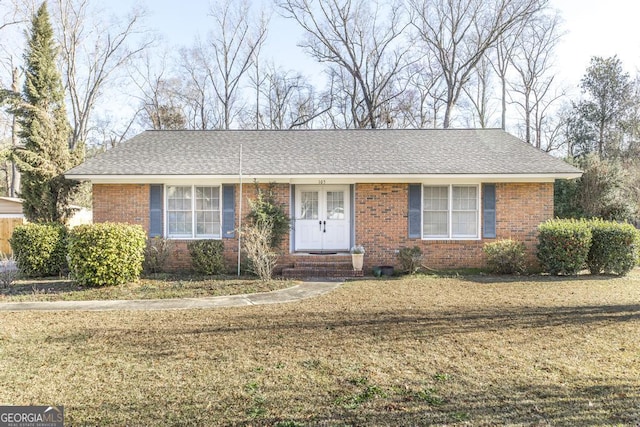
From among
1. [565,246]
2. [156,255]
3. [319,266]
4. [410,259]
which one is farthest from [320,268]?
[565,246]

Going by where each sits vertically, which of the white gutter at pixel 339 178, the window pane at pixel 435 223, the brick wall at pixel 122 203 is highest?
the white gutter at pixel 339 178

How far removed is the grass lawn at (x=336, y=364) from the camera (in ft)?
11.1

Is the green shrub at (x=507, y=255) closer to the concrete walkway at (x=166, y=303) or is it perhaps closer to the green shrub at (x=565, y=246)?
the green shrub at (x=565, y=246)

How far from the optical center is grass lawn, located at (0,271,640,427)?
11.1 feet

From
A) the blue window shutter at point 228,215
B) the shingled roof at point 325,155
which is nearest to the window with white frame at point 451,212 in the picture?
the shingled roof at point 325,155

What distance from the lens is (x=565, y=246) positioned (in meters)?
10.6

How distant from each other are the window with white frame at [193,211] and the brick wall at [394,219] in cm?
53

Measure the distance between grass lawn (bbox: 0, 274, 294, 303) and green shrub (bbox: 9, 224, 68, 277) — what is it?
666mm

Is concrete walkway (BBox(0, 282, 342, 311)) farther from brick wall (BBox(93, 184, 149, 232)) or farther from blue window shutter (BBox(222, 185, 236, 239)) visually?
brick wall (BBox(93, 184, 149, 232))

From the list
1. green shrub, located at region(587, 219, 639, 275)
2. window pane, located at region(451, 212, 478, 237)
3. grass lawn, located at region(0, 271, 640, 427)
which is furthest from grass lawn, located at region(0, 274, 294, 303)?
green shrub, located at region(587, 219, 639, 275)

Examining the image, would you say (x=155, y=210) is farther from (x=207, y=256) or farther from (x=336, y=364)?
(x=336, y=364)

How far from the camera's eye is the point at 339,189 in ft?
41.3

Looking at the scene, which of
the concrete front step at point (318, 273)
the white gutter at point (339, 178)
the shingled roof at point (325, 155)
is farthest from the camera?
the shingled roof at point (325, 155)

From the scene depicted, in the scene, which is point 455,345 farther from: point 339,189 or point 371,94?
point 371,94
